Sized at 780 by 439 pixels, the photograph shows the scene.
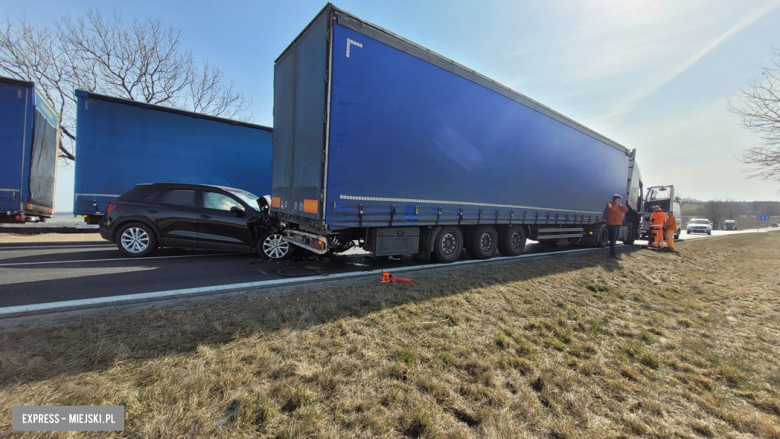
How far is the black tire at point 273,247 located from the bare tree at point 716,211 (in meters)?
90.3

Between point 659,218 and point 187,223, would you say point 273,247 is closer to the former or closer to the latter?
point 187,223

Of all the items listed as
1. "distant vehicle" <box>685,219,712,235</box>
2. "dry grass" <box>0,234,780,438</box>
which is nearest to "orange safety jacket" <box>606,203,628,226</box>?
"dry grass" <box>0,234,780,438</box>

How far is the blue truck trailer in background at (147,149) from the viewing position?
813 centimetres

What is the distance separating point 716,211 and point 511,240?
8750 cm

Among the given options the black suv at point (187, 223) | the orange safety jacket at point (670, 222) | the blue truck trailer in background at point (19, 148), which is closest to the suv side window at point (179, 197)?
the black suv at point (187, 223)

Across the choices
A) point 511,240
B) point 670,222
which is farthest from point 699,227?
point 511,240

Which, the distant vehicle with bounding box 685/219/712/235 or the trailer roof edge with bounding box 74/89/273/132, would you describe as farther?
the distant vehicle with bounding box 685/219/712/235

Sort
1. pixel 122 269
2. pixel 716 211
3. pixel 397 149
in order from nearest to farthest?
pixel 122 269
pixel 397 149
pixel 716 211

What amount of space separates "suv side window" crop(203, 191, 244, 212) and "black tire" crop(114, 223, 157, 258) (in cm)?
125

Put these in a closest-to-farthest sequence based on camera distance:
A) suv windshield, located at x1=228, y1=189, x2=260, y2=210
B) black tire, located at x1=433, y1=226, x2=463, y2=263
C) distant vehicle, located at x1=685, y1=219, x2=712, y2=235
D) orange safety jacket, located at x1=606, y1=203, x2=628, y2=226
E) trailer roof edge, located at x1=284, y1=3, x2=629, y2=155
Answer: trailer roof edge, located at x1=284, y1=3, x2=629, y2=155 → black tire, located at x1=433, y1=226, x2=463, y2=263 → suv windshield, located at x1=228, y1=189, x2=260, y2=210 → orange safety jacket, located at x1=606, y1=203, x2=628, y2=226 → distant vehicle, located at x1=685, y1=219, x2=712, y2=235

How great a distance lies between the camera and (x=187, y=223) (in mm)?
6133

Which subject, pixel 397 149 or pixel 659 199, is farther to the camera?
pixel 659 199

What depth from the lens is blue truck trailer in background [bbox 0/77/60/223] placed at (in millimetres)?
7512

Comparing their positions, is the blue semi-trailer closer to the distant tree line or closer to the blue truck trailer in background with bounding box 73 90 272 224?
the blue truck trailer in background with bounding box 73 90 272 224
